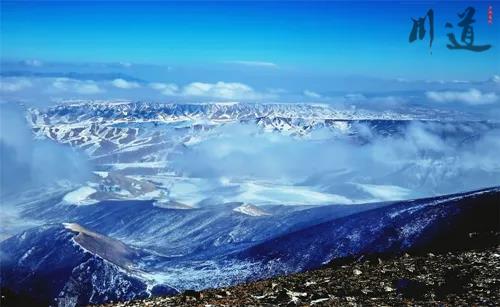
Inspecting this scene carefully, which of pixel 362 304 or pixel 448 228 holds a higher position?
pixel 362 304

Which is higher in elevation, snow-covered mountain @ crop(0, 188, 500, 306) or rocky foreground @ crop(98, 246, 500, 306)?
rocky foreground @ crop(98, 246, 500, 306)

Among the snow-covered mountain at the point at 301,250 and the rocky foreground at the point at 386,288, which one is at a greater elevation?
the rocky foreground at the point at 386,288

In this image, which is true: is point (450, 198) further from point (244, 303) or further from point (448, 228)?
point (244, 303)

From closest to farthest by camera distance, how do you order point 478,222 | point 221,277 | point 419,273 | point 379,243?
point 419,273, point 478,222, point 379,243, point 221,277

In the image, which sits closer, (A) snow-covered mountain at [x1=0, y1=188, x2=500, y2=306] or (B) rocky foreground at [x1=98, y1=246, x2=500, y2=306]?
(B) rocky foreground at [x1=98, y1=246, x2=500, y2=306]

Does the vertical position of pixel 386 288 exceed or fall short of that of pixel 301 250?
it exceeds it

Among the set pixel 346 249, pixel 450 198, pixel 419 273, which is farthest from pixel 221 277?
pixel 419 273

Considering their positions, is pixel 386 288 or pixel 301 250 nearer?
pixel 386 288

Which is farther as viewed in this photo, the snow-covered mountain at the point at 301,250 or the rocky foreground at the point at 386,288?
the snow-covered mountain at the point at 301,250
